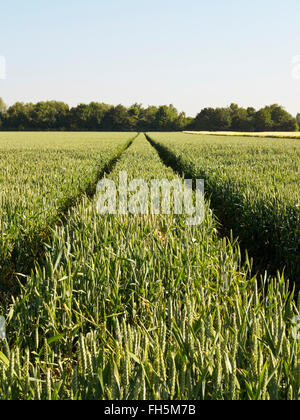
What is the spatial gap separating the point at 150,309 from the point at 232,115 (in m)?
108

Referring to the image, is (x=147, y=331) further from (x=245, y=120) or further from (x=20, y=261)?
(x=245, y=120)

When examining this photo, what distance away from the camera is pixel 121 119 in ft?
346

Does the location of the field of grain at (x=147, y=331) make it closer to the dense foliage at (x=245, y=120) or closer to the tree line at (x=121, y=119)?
the dense foliage at (x=245, y=120)

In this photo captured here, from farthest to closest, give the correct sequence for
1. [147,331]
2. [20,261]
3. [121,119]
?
1. [121,119]
2. [20,261]
3. [147,331]

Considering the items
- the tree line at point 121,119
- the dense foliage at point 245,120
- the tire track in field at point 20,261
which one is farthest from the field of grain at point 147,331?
the tree line at point 121,119

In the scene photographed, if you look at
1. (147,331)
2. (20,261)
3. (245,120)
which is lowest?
(20,261)

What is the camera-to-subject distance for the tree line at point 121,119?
99.9 m

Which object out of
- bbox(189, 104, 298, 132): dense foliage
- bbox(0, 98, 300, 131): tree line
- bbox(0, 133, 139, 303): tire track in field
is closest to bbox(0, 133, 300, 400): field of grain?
bbox(0, 133, 139, 303): tire track in field

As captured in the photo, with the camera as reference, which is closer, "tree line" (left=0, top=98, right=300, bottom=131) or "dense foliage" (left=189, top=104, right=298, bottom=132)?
"dense foliage" (left=189, top=104, right=298, bottom=132)

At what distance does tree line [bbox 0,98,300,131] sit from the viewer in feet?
328

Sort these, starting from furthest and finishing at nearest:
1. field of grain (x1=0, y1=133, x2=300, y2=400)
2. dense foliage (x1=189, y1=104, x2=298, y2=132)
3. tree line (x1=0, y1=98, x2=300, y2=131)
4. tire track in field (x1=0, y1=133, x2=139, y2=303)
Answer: tree line (x1=0, y1=98, x2=300, y2=131) < dense foliage (x1=189, y1=104, x2=298, y2=132) < tire track in field (x1=0, y1=133, x2=139, y2=303) < field of grain (x1=0, y1=133, x2=300, y2=400)

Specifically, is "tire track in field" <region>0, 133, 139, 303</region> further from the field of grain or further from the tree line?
the tree line

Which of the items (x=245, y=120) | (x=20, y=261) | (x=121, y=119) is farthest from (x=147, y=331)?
(x=121, y=119)

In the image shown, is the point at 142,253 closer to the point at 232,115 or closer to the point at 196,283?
the point at 196,283
